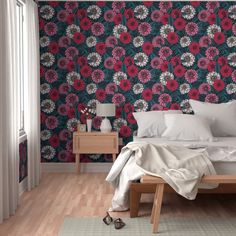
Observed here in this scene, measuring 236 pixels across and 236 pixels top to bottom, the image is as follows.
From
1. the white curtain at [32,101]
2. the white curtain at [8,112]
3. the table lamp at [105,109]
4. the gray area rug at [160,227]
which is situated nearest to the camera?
the gray area rug at [160,227]

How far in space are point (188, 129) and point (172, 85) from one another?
3.81 feet

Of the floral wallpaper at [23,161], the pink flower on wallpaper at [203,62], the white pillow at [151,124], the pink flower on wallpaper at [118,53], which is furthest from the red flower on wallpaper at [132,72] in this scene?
the floral wallpaper at [23,161]

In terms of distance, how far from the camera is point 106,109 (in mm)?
6645

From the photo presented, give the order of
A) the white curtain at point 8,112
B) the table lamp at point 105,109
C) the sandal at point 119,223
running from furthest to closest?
1. the table lamp at point 105,109
2. the white curtain at point 8,112
3. the sandal at point 119,223

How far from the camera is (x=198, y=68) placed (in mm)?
6977

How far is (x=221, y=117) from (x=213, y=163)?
198 cm

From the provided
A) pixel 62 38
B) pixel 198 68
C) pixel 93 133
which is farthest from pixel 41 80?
pixel 198 68

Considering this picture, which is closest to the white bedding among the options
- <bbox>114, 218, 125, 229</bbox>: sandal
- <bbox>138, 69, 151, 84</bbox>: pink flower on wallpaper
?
<bbox>114, 218, 125, 229</bbox>: sandal

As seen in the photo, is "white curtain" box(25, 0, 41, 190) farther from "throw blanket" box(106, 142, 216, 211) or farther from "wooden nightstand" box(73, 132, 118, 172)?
"throw blanket" box(106, 142, 216, 211)

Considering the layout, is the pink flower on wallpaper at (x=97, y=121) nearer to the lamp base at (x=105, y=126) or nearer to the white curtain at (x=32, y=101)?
the lamp base at (x=105, y=126)

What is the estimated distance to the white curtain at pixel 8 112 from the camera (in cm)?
433

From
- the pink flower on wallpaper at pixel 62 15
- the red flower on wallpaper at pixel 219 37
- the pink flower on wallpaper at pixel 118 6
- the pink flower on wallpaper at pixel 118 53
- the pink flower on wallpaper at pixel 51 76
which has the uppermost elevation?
the pink flower on wallpaper at pixel 118 6

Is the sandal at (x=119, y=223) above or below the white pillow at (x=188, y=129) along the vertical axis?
below

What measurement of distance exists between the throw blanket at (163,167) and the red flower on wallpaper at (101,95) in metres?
2.29
